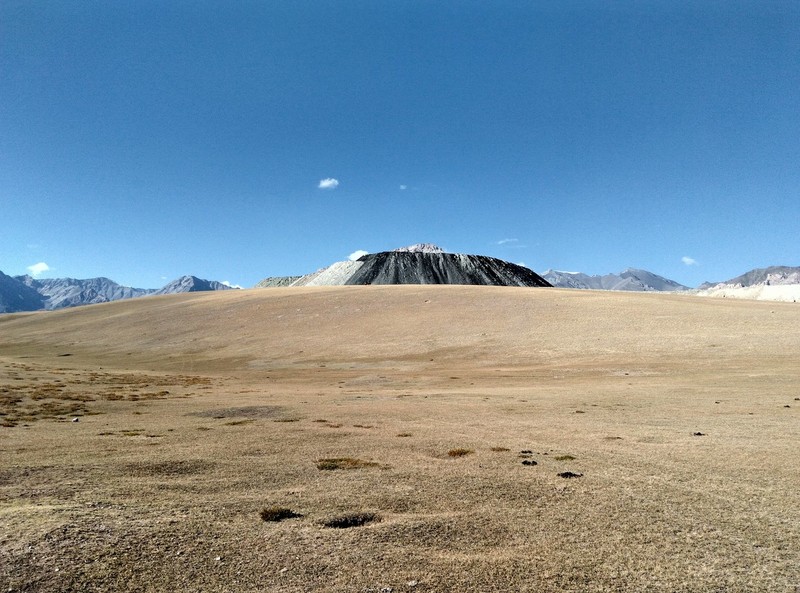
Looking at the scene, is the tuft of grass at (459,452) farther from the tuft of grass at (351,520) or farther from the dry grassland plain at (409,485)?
the tuft of grass at (351,520)

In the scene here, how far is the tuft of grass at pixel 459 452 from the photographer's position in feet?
46.9

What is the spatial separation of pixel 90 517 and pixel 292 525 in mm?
3683

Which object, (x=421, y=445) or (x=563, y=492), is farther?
(x=421, y=445)

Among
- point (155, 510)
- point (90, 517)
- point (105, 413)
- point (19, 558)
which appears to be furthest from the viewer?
point (105, 413)

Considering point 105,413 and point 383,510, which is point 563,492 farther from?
point 105,413

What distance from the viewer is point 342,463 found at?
13.5 metres

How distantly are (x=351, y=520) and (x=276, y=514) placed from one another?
146cm

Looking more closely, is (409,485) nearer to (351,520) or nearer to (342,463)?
(351,520)

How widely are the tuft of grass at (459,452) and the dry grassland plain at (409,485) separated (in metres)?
0.10

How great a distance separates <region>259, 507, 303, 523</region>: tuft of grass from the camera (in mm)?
9211

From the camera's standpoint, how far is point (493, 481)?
11562 millimetres

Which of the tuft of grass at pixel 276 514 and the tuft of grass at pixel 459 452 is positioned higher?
the tuft of grass at pixel 276 514

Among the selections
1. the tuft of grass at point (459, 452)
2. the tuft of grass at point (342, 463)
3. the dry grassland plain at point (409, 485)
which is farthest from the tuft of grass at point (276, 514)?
the tuft of grass at point (459, 452)

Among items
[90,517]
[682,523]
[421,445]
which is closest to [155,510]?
[90,517]
